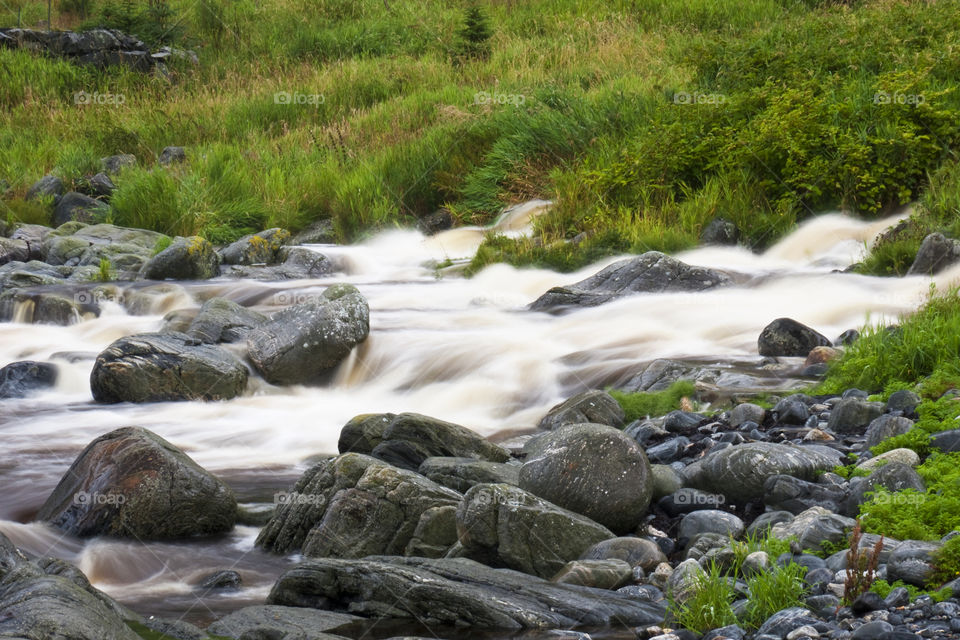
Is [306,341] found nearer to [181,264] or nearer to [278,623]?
[181,264]

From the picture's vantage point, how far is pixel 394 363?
8758 mm

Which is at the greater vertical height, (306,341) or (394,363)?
(306,341)

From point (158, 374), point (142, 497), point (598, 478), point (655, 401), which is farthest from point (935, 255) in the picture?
point (142, 497)

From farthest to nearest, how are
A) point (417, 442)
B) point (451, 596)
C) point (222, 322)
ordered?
point (222, 322)
point (417, 442)
point (451, 596)

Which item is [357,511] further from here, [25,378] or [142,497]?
[25,378]

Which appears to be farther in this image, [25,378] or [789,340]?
[25,378]

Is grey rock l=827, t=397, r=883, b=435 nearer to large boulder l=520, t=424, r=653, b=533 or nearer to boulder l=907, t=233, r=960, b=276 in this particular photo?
large boulder l=520, t=424, r=653, b=533

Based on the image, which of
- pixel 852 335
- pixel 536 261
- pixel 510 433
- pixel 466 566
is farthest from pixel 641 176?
pixel 466 566

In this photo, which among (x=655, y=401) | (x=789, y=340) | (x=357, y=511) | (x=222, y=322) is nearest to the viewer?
(x=357, y=511)

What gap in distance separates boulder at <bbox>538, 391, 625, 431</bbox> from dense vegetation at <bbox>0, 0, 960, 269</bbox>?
4.70 meters

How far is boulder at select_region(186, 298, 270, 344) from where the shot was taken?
30.2ft

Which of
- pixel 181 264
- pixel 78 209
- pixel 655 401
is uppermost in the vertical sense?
pixel 78 209

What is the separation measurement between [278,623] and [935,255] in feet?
22.9

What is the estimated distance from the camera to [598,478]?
496cm
